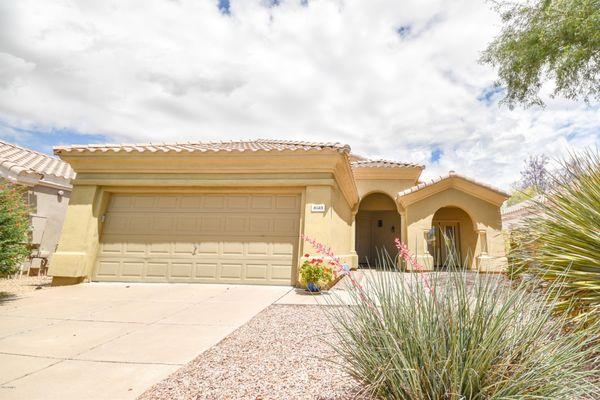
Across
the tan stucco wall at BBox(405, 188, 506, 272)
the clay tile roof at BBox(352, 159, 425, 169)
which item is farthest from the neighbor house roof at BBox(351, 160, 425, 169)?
the tan stucco wall at BBox(405, 188, 506, 272)

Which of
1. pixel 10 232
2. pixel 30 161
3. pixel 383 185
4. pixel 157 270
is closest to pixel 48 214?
pixel 30 161

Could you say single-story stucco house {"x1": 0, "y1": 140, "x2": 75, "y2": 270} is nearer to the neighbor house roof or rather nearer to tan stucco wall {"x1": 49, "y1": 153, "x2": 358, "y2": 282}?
tan stucco wall {"x1": 49, "y1": 153, "x2": 358, "y2": 282}

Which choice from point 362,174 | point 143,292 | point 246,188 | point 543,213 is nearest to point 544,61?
point 362,174

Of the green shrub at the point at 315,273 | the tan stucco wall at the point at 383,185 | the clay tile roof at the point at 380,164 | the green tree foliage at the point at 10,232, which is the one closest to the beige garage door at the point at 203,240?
the green shrub at the point at 315,273

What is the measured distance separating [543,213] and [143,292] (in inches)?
312

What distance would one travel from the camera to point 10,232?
6492mm

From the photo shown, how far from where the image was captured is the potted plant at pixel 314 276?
23.9 ft

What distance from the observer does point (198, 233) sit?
8719 millimetres

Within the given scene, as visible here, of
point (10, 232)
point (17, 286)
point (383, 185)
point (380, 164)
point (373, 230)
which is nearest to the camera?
point (10, 232)

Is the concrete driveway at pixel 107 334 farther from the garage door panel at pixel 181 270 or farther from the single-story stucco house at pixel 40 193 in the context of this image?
the single-story stucco house at pixel 40 193

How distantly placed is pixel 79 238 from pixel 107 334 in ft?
18.8

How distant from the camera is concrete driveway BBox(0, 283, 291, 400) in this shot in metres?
2.82

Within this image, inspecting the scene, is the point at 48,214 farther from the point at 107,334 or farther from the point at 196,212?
the point at 107,334

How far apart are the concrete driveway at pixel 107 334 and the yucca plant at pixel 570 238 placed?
3856mm
